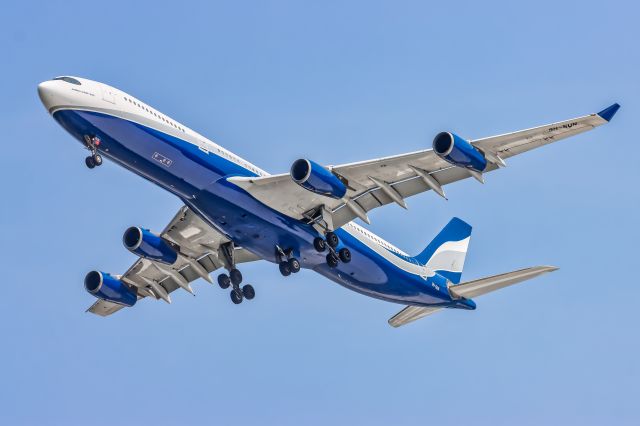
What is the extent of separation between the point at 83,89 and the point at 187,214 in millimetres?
9097

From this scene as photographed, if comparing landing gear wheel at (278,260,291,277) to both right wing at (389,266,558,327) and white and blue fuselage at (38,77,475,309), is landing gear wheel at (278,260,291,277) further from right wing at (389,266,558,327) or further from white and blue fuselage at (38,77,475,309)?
right wing at (389,266,558,327)

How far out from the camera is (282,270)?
152ft

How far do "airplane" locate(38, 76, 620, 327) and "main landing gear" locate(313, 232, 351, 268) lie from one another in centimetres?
5

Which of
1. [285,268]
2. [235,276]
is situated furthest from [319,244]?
[235,276]

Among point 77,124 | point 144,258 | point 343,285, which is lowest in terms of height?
point 343,285

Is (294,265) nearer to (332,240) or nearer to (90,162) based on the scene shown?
(332,240)

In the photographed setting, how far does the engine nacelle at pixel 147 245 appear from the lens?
4772 cm

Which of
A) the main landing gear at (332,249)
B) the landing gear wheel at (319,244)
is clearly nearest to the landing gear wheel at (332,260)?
the main landing gear at (332,249)

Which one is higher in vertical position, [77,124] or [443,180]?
[77,124]

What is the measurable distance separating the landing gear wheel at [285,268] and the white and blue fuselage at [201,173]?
1.44ft

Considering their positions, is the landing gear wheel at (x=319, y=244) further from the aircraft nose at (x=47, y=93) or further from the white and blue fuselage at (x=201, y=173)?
the aircraft nose at (x=47, y=93)

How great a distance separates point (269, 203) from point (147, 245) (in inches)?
275

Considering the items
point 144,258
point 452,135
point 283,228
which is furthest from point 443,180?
point 144,258

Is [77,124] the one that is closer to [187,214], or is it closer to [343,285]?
[187,214]
